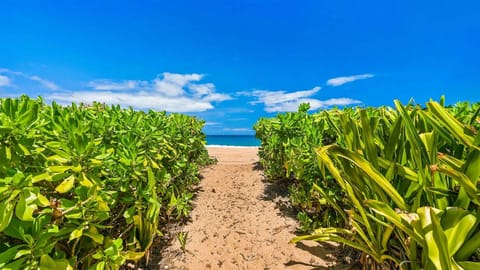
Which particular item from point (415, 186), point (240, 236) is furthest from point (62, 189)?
point (240, 236)

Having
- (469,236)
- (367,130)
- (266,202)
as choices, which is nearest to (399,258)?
(469,236)

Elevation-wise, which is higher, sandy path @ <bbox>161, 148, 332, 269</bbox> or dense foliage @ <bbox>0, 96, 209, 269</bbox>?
dense foliage @ <bbox>0, 96, 209, 269</bbox>

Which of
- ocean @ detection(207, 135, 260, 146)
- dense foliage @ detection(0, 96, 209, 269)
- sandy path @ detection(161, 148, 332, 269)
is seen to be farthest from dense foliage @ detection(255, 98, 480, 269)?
ocean @ detection(207, 135, 260, 146)

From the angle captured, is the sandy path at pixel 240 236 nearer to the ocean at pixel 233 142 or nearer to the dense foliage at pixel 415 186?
the dense foliage at pixel 415 186

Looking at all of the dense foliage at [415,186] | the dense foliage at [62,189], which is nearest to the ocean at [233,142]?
the dense foliage at [62,189]

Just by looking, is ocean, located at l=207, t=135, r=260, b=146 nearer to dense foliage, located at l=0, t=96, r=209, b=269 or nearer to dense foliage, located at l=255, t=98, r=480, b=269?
dense foliage, located at l=0, t=96, r=209, b=269

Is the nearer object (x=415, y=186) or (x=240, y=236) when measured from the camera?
(x=415, y=186)

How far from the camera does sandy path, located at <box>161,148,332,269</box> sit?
2.89m

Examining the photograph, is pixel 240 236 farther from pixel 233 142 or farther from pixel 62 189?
pixel 233 142

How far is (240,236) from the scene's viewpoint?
11.6 feet

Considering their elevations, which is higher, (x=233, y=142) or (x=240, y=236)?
(x=233, y=142)

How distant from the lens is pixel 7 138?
1269 millimetres

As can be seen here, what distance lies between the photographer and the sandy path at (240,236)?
2.89m

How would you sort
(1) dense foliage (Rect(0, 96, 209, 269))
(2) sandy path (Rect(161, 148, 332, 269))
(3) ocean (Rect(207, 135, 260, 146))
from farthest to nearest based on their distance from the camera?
(3) ocean (Rect(207, 135, 260, 146)), (2) sandy path (Rect(161, 148, 332, 269)), (1) dense foliage (Rect(0, 96, 209, 269))
